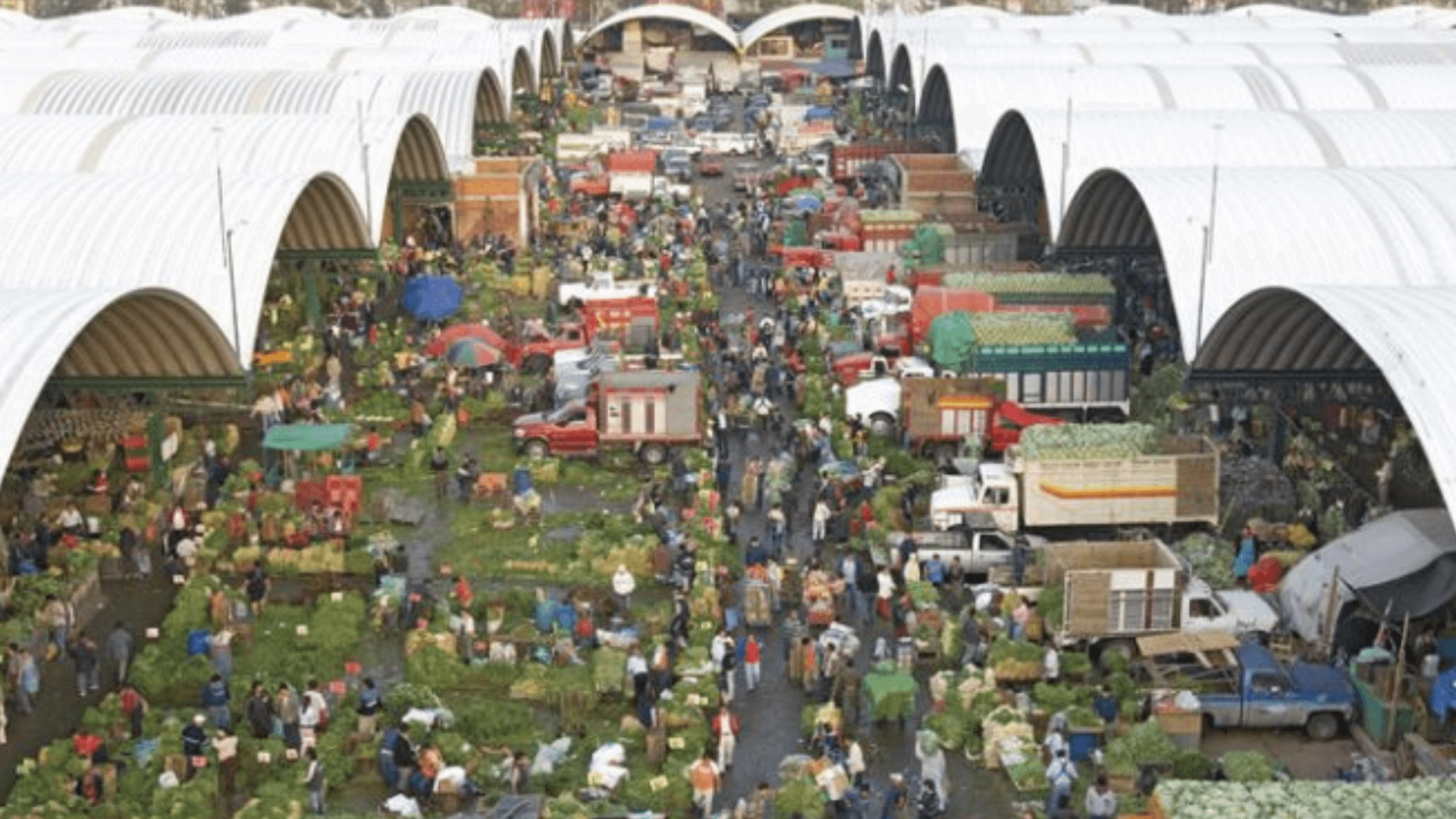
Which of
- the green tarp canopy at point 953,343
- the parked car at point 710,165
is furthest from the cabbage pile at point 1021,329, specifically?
the parked car at point 710,165

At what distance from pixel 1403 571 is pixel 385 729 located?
11.7 metres

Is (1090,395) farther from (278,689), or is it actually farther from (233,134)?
(233,134)

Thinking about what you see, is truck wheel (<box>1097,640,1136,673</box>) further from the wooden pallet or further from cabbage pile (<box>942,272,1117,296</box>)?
cabbage pile (<box>942,272,1117,296</box>)

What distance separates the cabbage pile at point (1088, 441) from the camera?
86.1 ft

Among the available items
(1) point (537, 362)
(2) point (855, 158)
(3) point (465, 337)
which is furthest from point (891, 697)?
A: (2) point (855, 158)

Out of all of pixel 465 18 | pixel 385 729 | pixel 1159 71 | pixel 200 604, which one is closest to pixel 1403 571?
pixel 385 729

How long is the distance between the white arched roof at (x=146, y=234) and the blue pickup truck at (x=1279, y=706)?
1681 cm

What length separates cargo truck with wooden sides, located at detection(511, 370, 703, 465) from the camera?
99.2 feet

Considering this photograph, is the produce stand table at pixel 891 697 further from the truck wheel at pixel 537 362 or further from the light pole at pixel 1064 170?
the light pole at pixel 1064 170

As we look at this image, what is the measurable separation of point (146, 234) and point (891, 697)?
17.5 meters

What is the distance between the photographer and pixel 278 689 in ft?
68.0

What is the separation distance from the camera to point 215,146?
4103 centimetres

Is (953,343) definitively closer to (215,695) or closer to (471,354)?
(471,354)

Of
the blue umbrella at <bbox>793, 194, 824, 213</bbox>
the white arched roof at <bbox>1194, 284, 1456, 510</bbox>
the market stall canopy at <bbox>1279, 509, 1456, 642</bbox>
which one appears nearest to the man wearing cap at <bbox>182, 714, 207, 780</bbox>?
the market stall canopy at <bbox>1279, 509, 1456, 642</bbox>
